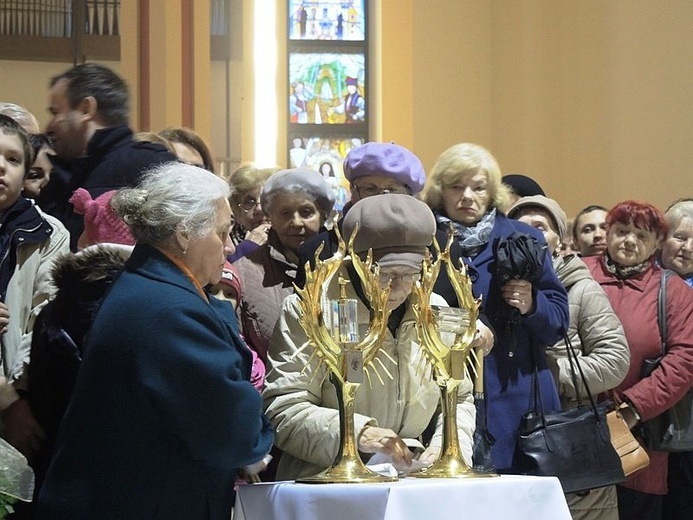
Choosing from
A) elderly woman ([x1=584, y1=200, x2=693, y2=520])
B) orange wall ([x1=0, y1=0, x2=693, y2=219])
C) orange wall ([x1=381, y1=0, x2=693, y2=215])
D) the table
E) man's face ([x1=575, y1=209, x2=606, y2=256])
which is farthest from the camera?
orange wall ([x1=0, y1=0, x2=693, y2=219])

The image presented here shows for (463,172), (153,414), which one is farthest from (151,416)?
(463,172)

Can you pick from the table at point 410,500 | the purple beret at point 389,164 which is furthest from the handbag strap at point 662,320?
the table at point 410,500

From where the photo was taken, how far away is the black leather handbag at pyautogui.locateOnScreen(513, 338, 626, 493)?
179 inches

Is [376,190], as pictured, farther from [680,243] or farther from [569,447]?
[680,243]

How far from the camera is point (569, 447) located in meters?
4.62

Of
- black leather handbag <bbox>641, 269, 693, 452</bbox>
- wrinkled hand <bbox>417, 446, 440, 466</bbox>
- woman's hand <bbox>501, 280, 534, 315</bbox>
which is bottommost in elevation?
black leather handbag <bbox>641, 269, 693, 452</bbox>

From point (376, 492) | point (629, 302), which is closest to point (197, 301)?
point (376, 492)

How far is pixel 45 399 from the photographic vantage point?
3.58 m

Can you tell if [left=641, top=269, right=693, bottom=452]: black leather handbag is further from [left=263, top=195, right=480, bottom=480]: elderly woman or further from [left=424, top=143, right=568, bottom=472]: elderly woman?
[left=263, top=195, right=480, bottom=480]: elderly woman

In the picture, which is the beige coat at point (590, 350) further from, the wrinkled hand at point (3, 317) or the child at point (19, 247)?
the wrinkled hand at point (3, 317)

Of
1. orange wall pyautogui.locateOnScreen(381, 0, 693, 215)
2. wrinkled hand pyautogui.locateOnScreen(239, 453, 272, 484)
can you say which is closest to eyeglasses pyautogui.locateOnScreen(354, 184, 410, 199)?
wrinkled hand pyautogui.locateOnScreen(239, 453, 272, 484)

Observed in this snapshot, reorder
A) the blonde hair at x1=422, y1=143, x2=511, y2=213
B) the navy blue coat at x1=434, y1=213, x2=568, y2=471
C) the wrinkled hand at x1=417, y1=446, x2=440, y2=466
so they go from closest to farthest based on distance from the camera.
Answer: the wrinkled hand at x1=417, y1=446, x2=440, y2=466
the navy blue coat at x1=434, y1=213, x2=568, y2=471
the blonde hair at x1=422, y1=143, x2=511, y2=213

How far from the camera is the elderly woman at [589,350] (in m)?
4.97

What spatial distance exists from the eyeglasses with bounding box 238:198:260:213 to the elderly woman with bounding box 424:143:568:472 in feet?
4.16
